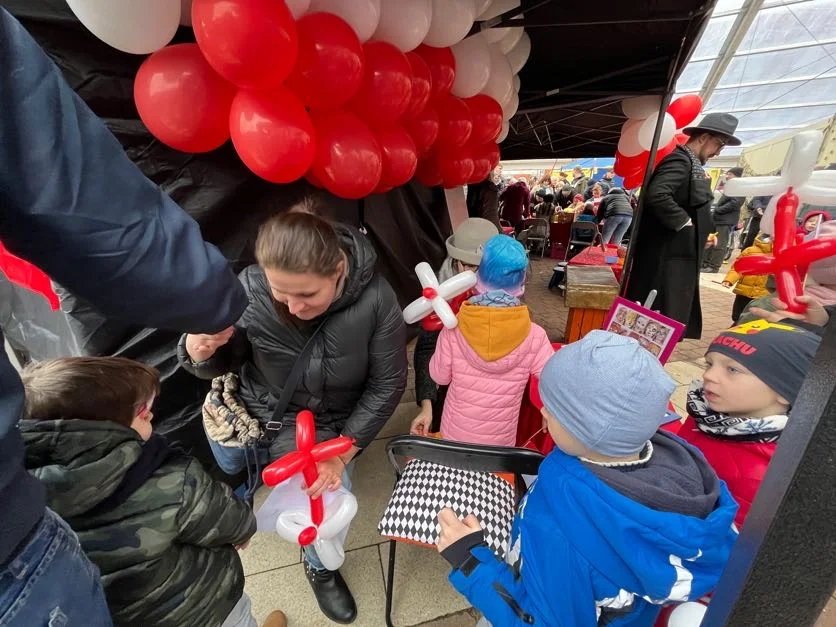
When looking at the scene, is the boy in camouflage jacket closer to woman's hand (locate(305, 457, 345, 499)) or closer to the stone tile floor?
woman's hand (locate(305, 457, 345, 499))

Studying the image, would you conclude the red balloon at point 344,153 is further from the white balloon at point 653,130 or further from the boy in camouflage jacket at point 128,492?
the white balloon at point 653,130

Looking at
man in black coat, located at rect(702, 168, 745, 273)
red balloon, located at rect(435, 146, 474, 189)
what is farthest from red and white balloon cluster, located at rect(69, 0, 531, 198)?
man in black coat, located at rect(702, 168, 745, 273)

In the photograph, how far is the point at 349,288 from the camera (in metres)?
1.29

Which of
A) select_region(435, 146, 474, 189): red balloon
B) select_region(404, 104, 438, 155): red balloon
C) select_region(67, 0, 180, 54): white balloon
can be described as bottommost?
select_region(435, 146, 474, 189): red balloon

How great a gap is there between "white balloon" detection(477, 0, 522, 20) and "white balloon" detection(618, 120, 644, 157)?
6.44 feet

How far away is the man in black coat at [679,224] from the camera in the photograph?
8.69ft

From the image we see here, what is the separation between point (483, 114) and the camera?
2.54 meters

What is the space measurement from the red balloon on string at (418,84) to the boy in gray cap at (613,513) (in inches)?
61.3

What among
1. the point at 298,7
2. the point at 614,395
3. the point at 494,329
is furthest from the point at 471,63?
the point at 614,395

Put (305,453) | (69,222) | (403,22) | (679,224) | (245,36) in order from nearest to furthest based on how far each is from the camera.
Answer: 1. (69,222)
2. (305,453)
3. (245,36)
4. (403,22)
5. (679,224)

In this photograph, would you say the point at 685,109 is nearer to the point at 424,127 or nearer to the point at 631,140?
the point at 631,140

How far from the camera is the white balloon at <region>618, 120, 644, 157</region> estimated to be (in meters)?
3.50

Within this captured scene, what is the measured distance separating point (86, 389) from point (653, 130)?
4.07 meters

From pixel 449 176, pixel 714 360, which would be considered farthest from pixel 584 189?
pixel 714 360
